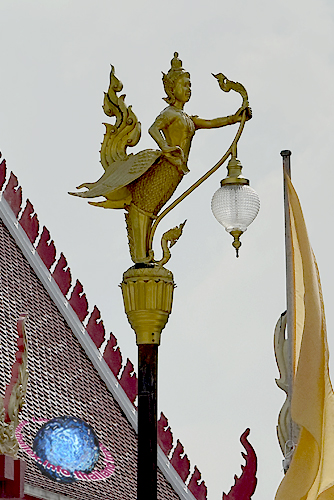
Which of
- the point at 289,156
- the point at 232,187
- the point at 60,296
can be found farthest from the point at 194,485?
the point at 232,187

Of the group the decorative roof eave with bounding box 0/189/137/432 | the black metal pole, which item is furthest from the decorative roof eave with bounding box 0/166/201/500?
the black metal pole

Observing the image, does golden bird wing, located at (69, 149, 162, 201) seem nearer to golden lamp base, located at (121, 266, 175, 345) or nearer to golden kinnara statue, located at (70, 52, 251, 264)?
golden kinnara statue, located at (70, 52, 251, 264)

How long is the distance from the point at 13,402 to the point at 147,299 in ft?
5.54

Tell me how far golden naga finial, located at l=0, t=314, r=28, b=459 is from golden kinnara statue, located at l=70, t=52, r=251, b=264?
1365 mm

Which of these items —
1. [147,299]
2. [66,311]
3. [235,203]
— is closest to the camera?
[147,299]

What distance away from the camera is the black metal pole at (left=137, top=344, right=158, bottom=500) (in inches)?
332

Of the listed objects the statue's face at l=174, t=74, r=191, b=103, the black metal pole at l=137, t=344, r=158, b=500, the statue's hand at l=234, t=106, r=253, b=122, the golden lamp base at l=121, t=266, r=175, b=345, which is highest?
the statue's face at l=174, t=74, r=191, b=103

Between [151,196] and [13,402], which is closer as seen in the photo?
[151,196]

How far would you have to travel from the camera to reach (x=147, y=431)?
848 cm

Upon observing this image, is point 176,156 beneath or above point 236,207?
above

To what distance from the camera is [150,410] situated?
8.55 m

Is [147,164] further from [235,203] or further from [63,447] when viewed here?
[63,447]

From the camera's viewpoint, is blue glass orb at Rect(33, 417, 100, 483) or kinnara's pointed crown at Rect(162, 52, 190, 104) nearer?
kinnara's pointed crown at Rect(162, 52, 190, 104)

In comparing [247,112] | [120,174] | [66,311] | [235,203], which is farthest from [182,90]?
[66,311]
